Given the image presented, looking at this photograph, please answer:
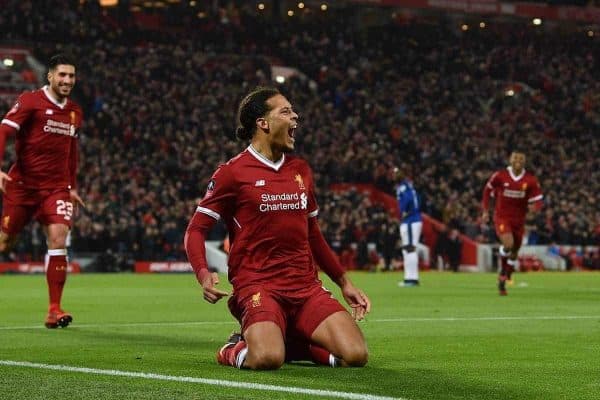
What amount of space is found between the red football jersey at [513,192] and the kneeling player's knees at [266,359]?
14674 millimetres

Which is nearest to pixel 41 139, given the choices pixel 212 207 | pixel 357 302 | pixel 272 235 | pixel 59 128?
pixel 59 128

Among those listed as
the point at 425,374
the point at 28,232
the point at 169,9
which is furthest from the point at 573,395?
the point at 169,9

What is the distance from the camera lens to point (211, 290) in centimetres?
725

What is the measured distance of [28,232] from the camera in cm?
3188

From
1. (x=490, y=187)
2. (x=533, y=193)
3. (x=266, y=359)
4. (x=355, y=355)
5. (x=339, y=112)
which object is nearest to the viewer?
Answer: (x=266, y=359)

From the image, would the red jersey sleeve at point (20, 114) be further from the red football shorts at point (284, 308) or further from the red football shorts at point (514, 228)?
the red football shorts at point (514, 228)

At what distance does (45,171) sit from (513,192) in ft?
39.3

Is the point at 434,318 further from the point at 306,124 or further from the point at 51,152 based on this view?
the point at 306,124

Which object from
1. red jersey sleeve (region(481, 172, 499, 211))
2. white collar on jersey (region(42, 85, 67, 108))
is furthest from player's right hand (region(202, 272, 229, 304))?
red jersey sleeve (region(481, 172, 499, 211))

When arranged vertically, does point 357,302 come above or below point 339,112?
below

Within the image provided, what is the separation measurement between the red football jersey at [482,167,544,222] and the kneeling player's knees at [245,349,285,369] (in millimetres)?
14674

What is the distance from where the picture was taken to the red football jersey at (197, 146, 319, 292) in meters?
8.11

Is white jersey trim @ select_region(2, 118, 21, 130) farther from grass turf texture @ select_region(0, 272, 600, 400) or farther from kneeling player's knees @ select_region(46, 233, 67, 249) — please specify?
grass turf texture @ select_region(0, 272, 600, 400)

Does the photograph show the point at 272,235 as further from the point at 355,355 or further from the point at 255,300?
the point at 355,355
